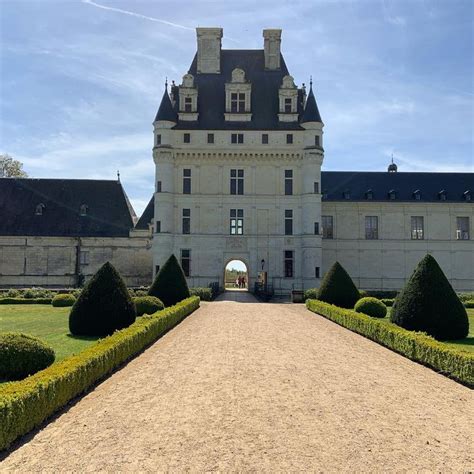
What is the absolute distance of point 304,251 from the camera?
129ft

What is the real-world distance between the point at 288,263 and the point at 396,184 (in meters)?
13.1

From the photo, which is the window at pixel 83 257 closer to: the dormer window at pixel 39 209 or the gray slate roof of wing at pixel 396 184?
the dormer window at pixel 39 209

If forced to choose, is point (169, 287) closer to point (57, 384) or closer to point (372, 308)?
point (372, 308)

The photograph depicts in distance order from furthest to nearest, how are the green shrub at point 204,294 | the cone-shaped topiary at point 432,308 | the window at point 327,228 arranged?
the window at point 327,228, the green shrub at point 204,294, the cone-shaped topiary at point 432,308

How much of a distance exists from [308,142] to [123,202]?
17.7m

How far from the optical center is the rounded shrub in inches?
361

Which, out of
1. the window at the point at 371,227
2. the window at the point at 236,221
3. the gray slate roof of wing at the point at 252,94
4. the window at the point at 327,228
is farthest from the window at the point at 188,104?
the window at the point at 371,227

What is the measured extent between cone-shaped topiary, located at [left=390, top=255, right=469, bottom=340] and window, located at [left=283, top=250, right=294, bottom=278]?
77.9 ft

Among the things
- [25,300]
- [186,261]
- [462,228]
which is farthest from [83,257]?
[462,228]

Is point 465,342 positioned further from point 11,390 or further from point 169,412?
point 11,390

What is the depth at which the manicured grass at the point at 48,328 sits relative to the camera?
13031 millimetres

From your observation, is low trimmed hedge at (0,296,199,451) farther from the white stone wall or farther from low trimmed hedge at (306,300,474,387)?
the white stone wall

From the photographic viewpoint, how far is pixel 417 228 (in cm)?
4375

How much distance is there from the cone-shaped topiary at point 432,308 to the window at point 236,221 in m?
24.9
